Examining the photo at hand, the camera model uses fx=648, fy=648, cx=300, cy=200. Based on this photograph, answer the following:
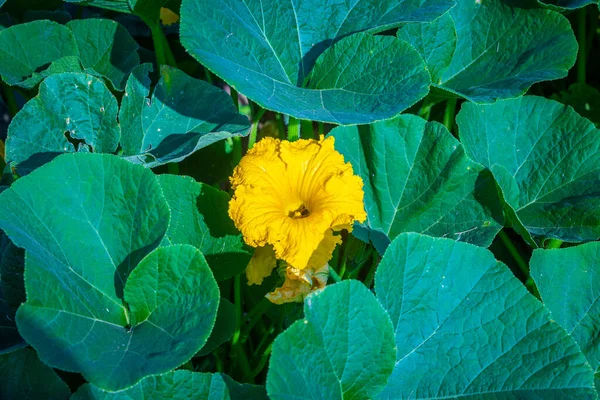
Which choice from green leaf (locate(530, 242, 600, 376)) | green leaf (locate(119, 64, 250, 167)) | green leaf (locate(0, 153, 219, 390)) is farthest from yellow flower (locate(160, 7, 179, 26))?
green leaf (locate(530, 242, 600, 376))

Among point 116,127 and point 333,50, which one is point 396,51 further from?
point 116,127

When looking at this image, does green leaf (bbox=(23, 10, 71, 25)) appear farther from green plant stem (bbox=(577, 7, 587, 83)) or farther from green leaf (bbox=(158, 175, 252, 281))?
green plant stem (bbox=(577, 7, 587, 83))

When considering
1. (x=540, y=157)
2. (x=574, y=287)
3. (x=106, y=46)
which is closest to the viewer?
(x=574, y=287)

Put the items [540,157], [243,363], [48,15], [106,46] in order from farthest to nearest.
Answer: [48,15] < [106,46] < [540,157] < [243,363]

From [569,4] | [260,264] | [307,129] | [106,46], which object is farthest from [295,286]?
[569,4]

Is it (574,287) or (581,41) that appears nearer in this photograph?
(574,287)

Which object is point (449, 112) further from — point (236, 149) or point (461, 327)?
point (461, 327)

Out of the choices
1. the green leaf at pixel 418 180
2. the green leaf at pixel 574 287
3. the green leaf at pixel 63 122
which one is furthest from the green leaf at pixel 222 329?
the green leaf at pixel 574 287
